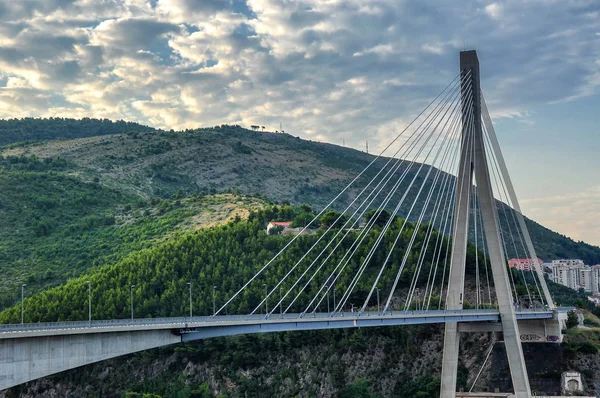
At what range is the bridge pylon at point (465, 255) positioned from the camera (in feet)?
167

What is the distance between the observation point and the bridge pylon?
50969 millimetres

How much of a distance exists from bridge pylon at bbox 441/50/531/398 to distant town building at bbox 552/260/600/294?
95.2 metres

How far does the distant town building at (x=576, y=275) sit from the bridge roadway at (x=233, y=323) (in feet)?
318

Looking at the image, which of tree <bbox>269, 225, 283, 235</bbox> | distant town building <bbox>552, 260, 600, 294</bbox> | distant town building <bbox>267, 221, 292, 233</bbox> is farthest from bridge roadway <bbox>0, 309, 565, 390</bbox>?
distant town building <bbox>552, 260, 600, 294</bbox>

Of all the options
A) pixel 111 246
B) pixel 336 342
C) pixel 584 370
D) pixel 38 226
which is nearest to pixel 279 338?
pixel 336 342

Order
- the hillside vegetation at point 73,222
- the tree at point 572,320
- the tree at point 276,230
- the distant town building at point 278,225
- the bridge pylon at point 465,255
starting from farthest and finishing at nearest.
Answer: the hillside vegetation at point 73,222
the distant town building at point 278,225
the tree at point 276,230
the tree at point 572,320
the bridge pylon at point 465,255

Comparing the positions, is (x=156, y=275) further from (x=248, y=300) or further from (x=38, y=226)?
(x=38, y=226)

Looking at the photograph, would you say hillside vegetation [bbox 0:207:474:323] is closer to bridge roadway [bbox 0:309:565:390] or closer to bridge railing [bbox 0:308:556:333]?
bridge railing [bbox 0:308:556:333]

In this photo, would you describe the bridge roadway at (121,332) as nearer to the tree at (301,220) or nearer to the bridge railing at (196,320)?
the bridge railing at (196,320)

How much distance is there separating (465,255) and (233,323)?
15.7 metres

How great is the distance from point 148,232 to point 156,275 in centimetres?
2745

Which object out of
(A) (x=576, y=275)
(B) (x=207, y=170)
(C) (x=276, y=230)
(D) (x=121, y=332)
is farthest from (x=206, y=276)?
(A) (x=576, y=275)

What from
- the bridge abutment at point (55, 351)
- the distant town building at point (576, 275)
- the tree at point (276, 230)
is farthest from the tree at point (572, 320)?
the distant town building at point (576, 275)

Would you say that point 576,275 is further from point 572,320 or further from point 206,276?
point 206,276
